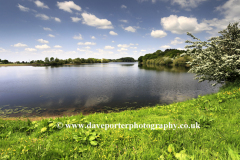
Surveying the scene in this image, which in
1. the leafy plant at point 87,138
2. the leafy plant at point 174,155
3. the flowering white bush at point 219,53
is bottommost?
the leafy plant at point 87,138

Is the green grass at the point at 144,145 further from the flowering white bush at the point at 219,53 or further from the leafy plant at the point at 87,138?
the flowering white bush at the point at 219,53

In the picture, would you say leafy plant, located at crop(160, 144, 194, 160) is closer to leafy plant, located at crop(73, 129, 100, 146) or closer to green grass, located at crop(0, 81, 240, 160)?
green grass, located at crop(0, 81, 240, 160)

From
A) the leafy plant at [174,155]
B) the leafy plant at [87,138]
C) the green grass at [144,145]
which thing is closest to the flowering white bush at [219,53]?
the green grass at [144,145]

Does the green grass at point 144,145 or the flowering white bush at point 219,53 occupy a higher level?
the flowering white bush at point 219,53

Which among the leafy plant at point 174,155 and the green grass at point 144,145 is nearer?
the leafy plant at point 174,155

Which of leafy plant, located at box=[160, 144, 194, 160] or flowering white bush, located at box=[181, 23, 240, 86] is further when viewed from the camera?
flowering white bush, located at box=[181, 23, 240, 86]

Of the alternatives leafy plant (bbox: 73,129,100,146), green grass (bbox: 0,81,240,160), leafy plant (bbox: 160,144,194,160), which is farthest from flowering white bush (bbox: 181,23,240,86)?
leafy plant (bbox: 73,129,100,146)

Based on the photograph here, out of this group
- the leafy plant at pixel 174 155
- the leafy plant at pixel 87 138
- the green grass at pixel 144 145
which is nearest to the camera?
the leafy plant at pixel 174 155

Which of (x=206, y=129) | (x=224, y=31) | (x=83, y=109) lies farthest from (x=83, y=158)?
(x=224, y=31)

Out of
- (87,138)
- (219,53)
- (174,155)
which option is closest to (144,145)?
(174,155)

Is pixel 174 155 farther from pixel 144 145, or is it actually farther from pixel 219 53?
pixel 219 53

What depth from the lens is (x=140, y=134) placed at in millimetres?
5266

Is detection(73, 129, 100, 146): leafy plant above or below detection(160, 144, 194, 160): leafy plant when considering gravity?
below

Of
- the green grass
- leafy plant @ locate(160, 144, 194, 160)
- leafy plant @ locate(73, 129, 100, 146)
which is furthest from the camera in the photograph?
leafy plant @ locate(73, 129, 100, 146)
